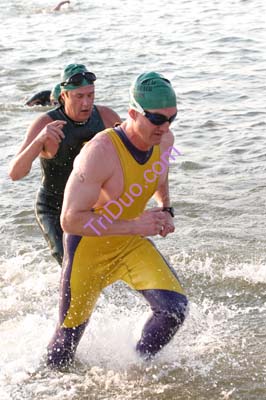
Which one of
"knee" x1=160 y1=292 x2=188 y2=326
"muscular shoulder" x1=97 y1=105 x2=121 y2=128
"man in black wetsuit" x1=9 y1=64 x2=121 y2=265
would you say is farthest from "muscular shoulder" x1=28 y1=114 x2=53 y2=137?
"knee" x1=160 y1=292 x2=188 y2=326

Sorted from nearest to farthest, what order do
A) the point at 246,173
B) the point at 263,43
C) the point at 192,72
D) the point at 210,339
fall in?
the point at 210,339 → the point at 246,173 → the point at 192,72 → the point at 263,43

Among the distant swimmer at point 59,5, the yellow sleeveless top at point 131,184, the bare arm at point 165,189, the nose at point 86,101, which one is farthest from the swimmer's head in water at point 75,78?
the distant swimmer at point 59,5

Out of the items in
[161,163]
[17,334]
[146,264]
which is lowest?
[17,334]

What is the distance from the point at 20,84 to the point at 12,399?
1166 cm

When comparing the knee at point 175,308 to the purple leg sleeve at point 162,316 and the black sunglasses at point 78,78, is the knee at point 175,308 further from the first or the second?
the black sunglasses at point 78,78

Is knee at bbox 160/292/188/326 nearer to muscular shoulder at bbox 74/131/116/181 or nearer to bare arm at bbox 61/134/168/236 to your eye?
bare arm at bbox 61/134/168/236

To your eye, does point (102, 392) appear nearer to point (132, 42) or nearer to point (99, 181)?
point (99, 181)

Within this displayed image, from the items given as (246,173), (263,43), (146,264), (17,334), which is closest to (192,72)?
(263,43)

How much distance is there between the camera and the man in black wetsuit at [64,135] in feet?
21.4

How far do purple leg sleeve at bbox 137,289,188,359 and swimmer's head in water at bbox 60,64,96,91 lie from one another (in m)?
1.76

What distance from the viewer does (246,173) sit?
10.9 metres

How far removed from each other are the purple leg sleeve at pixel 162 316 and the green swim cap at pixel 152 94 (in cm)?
115

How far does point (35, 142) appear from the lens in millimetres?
6117

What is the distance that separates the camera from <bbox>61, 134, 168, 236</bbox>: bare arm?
5164 mm
